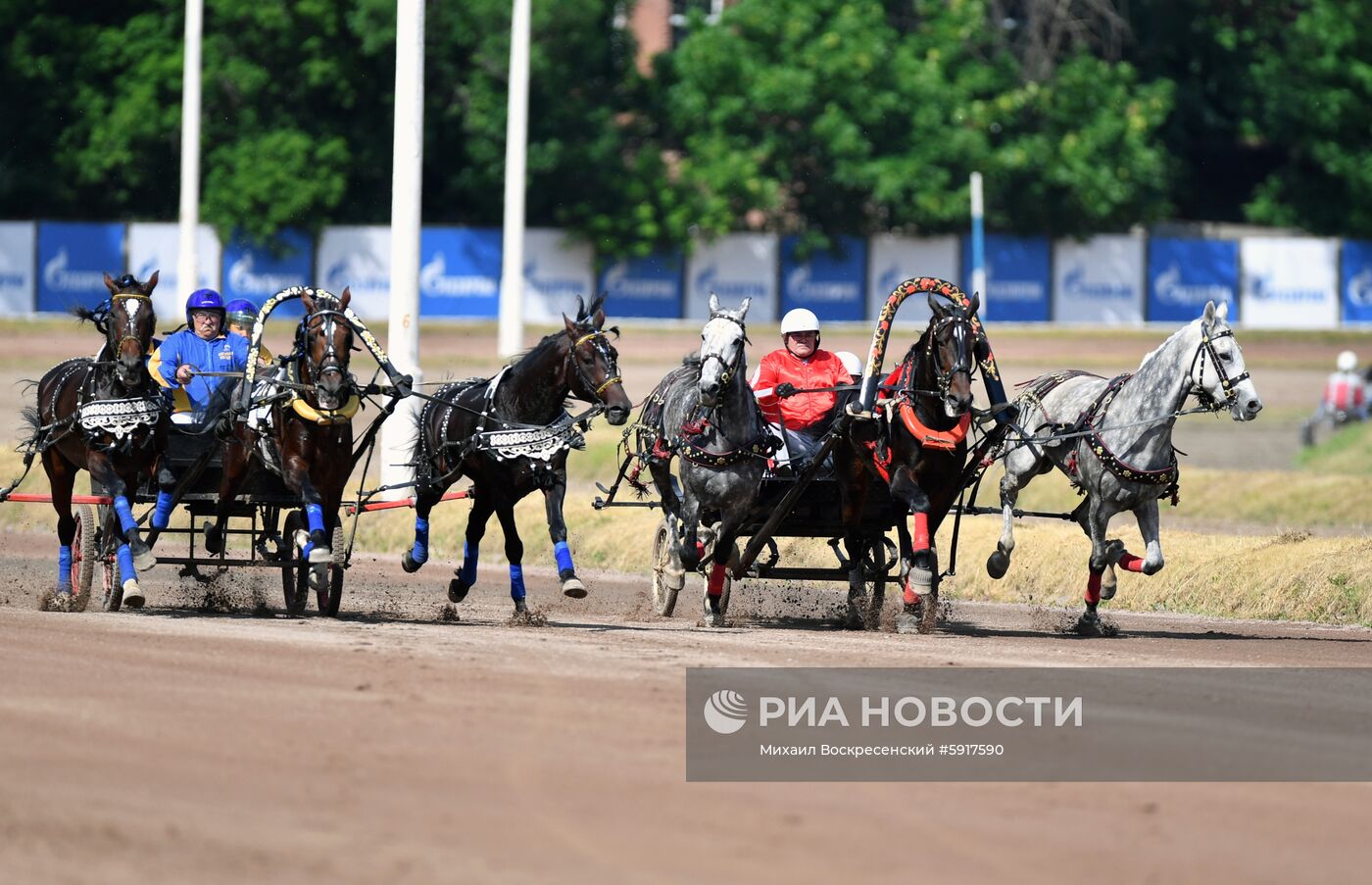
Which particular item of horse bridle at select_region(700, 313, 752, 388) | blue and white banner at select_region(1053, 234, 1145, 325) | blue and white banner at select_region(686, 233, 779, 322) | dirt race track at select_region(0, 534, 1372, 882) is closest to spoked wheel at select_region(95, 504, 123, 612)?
dirt race track at select_region(0, 534, 1372, 882)

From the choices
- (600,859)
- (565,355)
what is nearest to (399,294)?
(565,355)

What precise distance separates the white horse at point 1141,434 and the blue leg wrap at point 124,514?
5.47 metres

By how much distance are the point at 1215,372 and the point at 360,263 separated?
29.5 metres

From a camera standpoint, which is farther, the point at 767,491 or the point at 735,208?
the point at 735,208

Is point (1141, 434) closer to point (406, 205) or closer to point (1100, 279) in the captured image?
point (406, 205)

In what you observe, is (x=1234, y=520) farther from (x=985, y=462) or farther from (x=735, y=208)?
(x=735, y=208)

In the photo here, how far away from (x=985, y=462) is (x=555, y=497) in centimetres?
286

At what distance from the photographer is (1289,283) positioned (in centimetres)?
4481

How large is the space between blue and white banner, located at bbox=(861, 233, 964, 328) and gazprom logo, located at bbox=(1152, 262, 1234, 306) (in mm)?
4105

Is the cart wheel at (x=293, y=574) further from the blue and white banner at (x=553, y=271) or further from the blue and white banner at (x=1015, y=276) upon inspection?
the blue and white banner at (x=1015, y=276)

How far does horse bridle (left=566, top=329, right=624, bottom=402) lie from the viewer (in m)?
13.2

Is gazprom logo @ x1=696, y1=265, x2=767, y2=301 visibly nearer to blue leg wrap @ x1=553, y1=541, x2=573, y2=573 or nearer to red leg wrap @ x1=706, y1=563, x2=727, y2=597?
red leg wrap @ x1=706, y1=563, x2=727, y2=597

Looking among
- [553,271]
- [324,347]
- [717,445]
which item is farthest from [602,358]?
[553,271]

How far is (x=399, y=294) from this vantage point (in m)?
20.3
